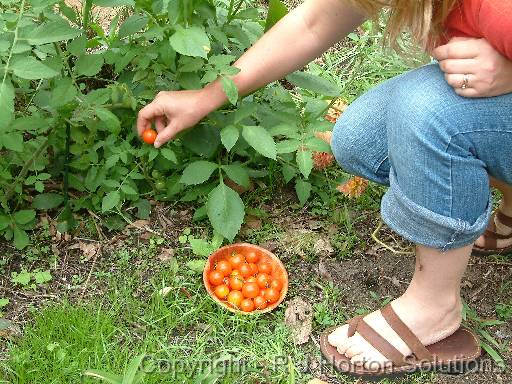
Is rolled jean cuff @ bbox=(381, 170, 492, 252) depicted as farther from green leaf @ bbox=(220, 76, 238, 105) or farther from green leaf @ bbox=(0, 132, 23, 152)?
green leaf @ bbox=(0, 132, 23, 152)

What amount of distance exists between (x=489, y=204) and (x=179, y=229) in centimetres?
97

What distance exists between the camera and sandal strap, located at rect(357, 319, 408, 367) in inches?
72.1

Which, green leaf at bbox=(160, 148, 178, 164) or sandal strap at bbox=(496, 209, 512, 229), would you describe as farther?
sandal strap at bbox=(496, 209, 512, 229)

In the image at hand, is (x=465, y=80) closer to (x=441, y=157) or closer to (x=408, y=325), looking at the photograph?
(x=441, y=157)

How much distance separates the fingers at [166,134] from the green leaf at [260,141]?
186 mm

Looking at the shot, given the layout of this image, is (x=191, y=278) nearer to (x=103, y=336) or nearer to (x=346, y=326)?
(x=103, y=336)

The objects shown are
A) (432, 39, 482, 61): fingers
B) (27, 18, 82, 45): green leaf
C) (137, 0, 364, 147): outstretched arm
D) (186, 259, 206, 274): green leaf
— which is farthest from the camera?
(186, 259, 206, 274): green leaf

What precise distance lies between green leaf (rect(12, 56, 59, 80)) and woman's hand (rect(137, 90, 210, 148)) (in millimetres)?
345

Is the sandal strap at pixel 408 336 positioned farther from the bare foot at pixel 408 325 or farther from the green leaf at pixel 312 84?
A: the green leaf at pixel 312 84

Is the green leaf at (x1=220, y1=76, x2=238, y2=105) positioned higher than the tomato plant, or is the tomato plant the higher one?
the green leaf at (x1=220, y1=76, x2=238, y2=105)

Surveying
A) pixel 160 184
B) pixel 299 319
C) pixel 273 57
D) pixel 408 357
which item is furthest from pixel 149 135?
pixel 408 357

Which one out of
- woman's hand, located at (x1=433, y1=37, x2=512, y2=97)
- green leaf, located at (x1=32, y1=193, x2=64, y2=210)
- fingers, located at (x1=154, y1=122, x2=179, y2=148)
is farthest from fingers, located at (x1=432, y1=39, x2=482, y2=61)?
green leaf, located at (x1=32, y1=193, x2=64, y2=210)

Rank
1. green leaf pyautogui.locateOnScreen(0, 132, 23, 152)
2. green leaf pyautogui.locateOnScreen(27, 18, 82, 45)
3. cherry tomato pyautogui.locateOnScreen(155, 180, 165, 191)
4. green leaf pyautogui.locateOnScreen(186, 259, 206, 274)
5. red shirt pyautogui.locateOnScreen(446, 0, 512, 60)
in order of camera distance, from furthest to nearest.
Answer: cherry tomato pyautogui.locateOnScreen(155, 180, 165, 191) → green leaf pyautogui.locateOnScreen(186, 259, 206, 274) → green leaf pyautogui.locateOnScreen(0, 132, 23, 152) → green leaf pyautogui.locateOnScreen(27, 18, 82, 45) → red shirt pyautogui.locateOnScreen(446, 0, 512, 60)

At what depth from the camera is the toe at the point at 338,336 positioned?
1883mm
